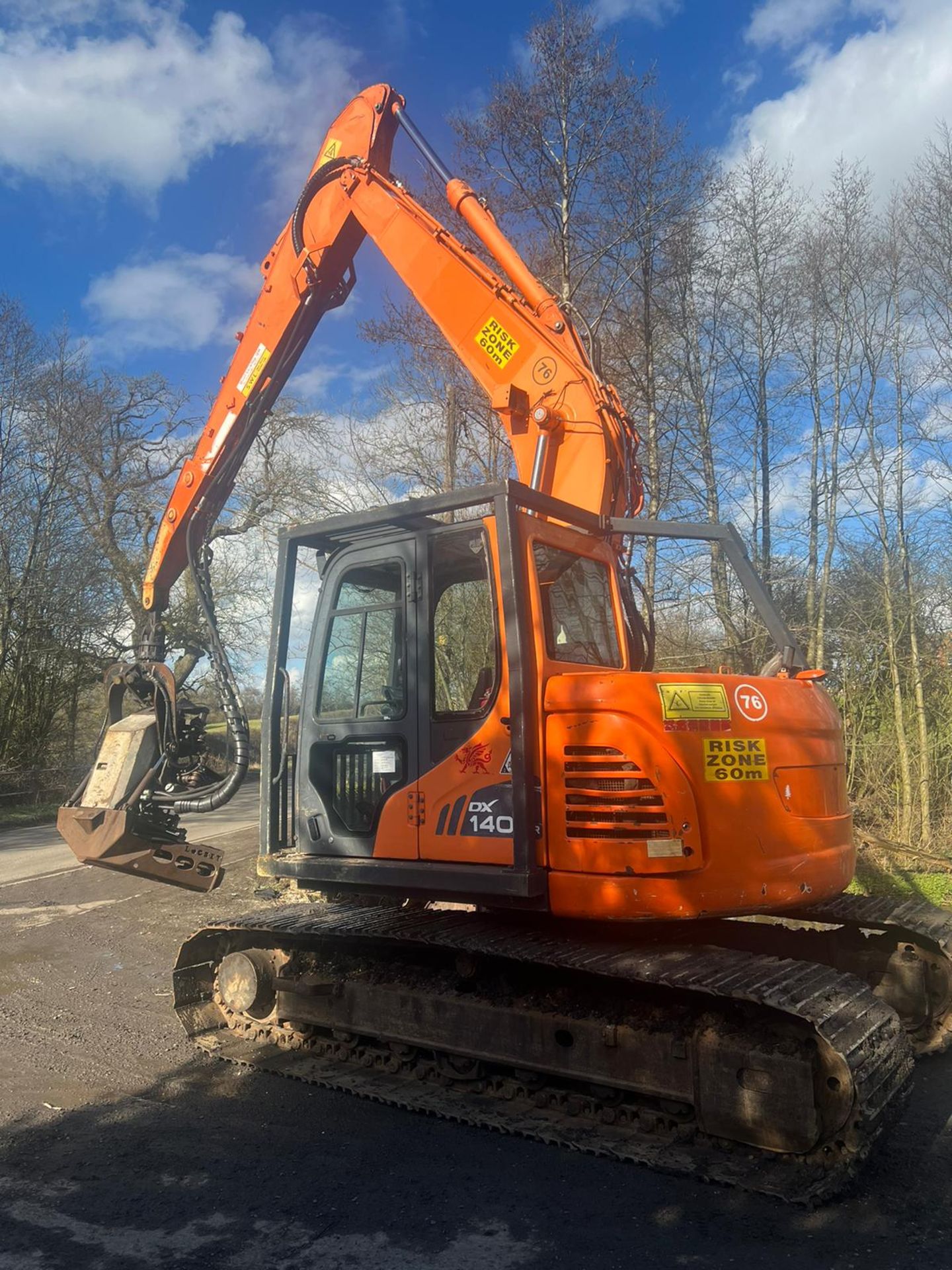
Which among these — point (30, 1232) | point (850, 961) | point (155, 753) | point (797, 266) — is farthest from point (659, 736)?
point (797, 266)

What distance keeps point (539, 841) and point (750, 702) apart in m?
1.13

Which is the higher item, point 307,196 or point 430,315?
point 307,196

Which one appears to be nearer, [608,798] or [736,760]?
[608,798]

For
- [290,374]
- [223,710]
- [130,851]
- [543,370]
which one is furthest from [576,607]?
[290,374]

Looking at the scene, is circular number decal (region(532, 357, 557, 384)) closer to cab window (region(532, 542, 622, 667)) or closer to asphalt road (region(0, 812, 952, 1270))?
cab window (region(532, 542, 622, 667))

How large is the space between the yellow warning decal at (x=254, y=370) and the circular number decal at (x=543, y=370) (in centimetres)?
234

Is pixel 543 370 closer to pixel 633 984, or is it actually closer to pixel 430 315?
pixel 430 315

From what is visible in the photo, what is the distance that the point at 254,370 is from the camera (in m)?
7.08

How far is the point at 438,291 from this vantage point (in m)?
6.34

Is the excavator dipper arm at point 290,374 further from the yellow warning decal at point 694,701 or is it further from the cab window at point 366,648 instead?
the yellow warning decal at point 694,701

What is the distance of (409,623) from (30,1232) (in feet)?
9.35

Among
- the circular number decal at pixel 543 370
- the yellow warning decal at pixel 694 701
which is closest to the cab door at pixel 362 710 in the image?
the yellow warning decal at pixel 694 701

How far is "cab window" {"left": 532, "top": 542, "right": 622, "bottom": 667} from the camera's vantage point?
4.59 meters

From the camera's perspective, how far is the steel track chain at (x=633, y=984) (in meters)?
3.52
